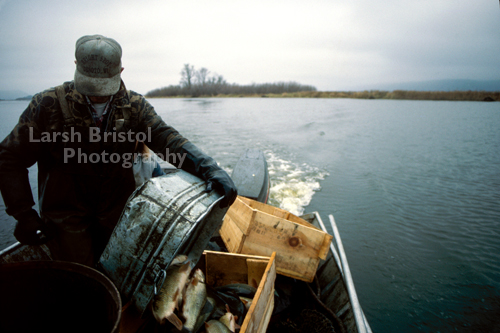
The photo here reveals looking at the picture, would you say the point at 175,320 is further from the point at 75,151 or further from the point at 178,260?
the point at 75,151

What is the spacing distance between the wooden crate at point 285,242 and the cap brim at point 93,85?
189 centimetres

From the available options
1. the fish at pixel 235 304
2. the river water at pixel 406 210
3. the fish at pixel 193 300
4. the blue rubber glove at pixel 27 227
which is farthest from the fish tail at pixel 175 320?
the river water at pixel 406 210

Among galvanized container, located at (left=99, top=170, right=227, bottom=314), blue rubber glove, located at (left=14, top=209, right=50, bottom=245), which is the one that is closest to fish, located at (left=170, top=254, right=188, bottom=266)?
galvanized container, located at (left=99, top=170, right=227, bottom=314)

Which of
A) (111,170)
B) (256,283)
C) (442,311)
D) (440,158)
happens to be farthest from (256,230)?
(440,158)

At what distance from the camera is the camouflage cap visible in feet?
5.87

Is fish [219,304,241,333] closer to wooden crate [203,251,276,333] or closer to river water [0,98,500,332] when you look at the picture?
wooden crate [203,251,276,333]

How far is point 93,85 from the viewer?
1815mm

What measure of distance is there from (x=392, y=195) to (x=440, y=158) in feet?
18.6

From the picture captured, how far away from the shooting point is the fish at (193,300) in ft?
5.50

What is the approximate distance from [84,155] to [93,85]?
0.54 meters

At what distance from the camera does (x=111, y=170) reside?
210cm

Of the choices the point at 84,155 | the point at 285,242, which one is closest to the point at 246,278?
the point at 285,242

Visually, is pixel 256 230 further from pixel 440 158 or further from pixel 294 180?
pixel 440 158

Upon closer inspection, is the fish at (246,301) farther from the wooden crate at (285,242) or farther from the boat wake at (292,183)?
the boat wake at (292,183)
